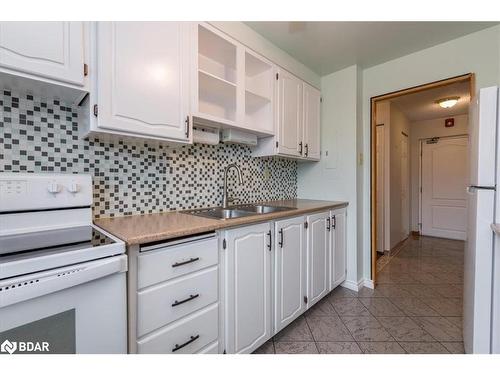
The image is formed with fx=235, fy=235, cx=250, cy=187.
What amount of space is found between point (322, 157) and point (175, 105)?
1.72 m

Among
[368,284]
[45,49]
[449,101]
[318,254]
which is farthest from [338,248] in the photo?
[449,101]

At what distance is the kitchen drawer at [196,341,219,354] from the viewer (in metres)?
1.15

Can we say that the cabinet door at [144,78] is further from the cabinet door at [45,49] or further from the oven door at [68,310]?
the oven door at [68,310]

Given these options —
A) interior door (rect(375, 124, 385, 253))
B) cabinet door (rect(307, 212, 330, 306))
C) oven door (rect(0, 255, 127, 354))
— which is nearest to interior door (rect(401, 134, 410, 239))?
interior door (rect(375, 124, 385, 253))

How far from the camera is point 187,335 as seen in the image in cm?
108

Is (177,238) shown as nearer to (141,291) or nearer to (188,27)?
(141,291)

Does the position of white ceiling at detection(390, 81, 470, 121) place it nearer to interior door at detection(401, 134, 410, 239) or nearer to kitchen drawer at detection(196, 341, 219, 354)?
interior door at detection(401, 134, 410, 239)

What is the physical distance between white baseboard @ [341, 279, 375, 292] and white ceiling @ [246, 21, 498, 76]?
2177 millimetres

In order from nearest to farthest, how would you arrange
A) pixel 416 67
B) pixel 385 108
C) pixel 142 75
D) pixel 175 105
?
pixel 142 75 → pixel 175 105 → pixel 416 67 → pixel 385 108

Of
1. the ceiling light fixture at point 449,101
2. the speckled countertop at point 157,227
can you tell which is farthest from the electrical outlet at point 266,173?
the ceiling light fixture at point 449,101

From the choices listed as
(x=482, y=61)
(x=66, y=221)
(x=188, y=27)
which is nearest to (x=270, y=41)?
(x=188, y=27)

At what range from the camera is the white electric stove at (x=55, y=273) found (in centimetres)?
→ 67

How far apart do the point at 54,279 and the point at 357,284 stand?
2437 mm

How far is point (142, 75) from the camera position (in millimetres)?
1210
